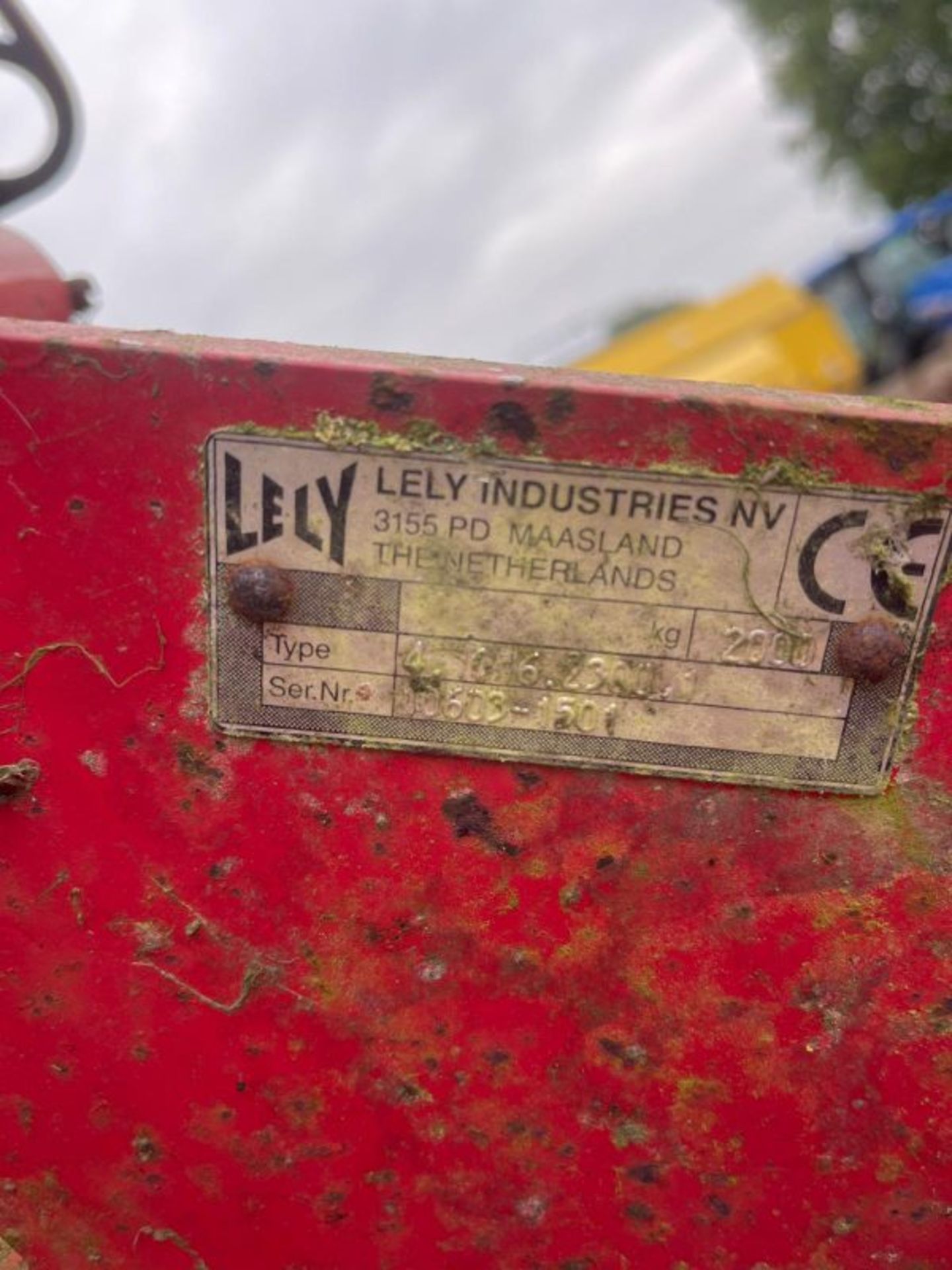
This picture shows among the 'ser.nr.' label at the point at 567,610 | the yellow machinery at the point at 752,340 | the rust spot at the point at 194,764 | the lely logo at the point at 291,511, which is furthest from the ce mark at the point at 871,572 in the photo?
the yellow machinery at the point at 752,340

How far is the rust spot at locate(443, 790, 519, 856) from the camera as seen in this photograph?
88 centimetres

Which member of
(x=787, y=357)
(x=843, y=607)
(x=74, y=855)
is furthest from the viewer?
(x=787, y=357)

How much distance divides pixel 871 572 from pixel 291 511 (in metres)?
0.44

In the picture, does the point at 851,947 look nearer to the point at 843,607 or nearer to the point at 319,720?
the point at 843,607

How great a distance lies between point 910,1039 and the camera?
0.87 m

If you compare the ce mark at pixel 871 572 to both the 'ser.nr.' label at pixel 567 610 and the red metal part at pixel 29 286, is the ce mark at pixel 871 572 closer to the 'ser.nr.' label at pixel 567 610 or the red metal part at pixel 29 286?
the 'ser.nr.' label at pixel 567 610

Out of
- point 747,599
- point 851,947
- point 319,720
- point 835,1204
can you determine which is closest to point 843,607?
point 747,599

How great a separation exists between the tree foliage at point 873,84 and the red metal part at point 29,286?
41.2 ft

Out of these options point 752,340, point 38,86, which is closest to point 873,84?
point 752,340

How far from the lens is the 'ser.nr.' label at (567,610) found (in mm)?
781

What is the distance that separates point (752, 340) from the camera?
712 cm

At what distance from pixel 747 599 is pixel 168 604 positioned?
456 mm

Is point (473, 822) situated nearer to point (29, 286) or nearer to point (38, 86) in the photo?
point (29, 286)

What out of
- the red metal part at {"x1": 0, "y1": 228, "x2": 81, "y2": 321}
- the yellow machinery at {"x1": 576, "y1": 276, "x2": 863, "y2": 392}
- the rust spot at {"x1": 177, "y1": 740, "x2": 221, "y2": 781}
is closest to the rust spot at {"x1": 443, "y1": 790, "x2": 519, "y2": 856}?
the rust spot at {"x1": 177, "y1": 740, "x2": 221, "y2": 781}
